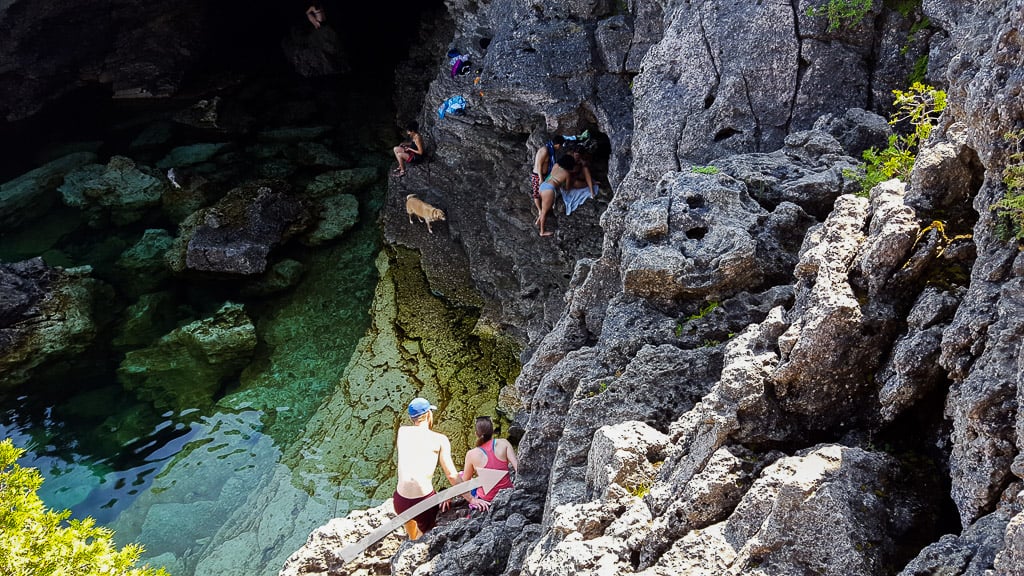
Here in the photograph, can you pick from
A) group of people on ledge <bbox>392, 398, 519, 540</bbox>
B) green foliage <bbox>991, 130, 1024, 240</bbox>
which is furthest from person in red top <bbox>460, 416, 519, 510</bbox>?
green foliage <bbox>991, 130, 1024, 240</bbox>

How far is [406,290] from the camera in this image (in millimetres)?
15023

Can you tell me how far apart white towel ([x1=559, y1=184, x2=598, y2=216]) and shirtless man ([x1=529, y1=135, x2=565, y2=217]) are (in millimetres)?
512

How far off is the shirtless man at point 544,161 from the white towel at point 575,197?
512 mm

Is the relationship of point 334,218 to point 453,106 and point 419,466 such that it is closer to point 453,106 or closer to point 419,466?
point 453,106

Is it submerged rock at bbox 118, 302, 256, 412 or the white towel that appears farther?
the white towel

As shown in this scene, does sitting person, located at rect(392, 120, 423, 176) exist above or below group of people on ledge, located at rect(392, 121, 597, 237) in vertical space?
above

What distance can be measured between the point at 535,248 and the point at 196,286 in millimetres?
7450

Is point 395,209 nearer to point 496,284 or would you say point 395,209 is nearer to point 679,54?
point 496,284

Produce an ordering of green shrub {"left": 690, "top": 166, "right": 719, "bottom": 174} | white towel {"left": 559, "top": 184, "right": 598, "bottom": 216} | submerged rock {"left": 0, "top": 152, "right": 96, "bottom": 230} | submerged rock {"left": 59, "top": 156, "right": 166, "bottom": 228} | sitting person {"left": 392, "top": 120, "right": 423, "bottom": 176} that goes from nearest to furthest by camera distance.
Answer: green shrub {"left": 690, "top": 166, "right": 719, "bottom": 174} < white towel {"left": 559, "top": 184, "right": 598, "bottom": 216} < sitting person {"left": 392, "top": 120, "right": 423, "bottom": 176} < submerged rock {"left": 59, "top": 156, "right": 166, "bottom": 228} < submerged rock {"left": 0, "top": 152, "right": 96, "bottom": 230}

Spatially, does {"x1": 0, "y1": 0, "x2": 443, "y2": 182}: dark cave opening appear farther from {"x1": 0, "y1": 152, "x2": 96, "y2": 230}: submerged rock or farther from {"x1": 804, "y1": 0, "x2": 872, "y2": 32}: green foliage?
{"x1": 804, "y1": 0, "x2": 872, "y2": 32}: green foliage

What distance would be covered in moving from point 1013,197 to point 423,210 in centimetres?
1310

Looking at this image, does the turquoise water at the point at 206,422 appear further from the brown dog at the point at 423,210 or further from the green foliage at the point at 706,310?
the green foliage at the point at 706,310

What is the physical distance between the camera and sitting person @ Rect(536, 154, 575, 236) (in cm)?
1324

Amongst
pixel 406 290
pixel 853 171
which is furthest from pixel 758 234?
pixel 406 290
